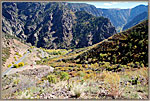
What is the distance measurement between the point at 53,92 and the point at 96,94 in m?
1.79

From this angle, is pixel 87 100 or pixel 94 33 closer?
pixel 87 100

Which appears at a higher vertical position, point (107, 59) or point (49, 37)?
point (49, 37)

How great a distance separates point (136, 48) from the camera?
20.5 meters

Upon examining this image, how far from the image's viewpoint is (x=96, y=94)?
5098 millimetres

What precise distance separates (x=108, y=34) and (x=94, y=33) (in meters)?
19.2

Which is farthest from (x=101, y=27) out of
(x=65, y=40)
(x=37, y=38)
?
(x=37, y=38)

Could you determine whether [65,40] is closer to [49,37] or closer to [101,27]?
[49,37]

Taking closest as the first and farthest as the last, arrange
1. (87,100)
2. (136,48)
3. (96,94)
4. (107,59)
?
1. (87,100)
2. (96,94)
3. (136,48)
4. (107,59)

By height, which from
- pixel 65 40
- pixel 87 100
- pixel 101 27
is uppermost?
pixel 101 27

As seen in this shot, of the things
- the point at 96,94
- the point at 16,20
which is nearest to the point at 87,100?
the point at 96,94

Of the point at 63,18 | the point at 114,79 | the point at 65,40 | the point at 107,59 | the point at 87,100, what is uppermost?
the point at 63,18

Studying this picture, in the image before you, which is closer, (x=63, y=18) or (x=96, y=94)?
(x=96, y=94)

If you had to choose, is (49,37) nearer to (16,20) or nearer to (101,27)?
(16,20)

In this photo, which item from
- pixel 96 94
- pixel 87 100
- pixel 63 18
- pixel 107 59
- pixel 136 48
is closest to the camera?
pixel 87 100
